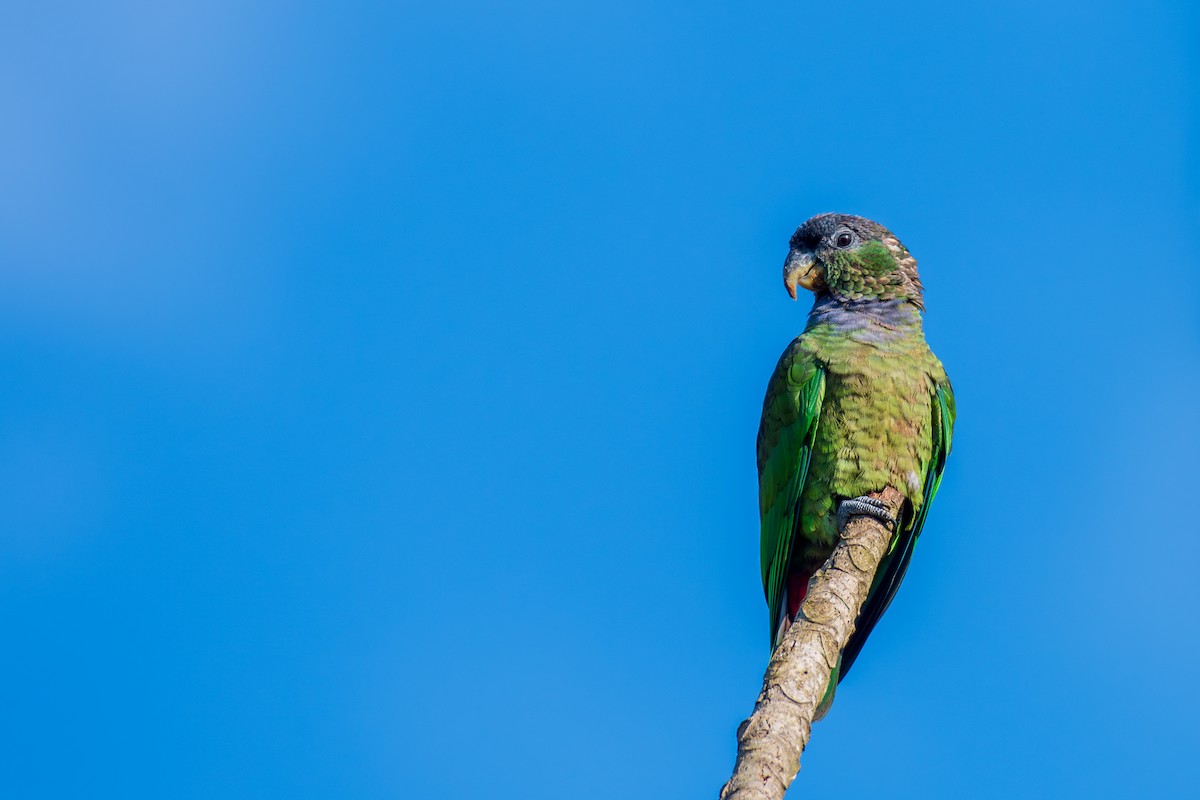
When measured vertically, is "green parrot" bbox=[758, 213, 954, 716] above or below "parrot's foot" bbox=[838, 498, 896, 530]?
above

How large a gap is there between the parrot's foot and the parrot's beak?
1.99 metres

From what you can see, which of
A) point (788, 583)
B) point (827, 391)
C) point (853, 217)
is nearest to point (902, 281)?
point (853, 217)

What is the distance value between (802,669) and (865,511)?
192 centimetres

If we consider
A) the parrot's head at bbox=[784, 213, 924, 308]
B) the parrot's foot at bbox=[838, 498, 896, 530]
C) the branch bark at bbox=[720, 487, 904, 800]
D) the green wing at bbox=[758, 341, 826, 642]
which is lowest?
the branch bark at bbox=[720, 487, 904, 800]

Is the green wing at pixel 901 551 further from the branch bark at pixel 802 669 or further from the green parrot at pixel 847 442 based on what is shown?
the branch bark at pixel 802 669

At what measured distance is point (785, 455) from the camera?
7.17 metres

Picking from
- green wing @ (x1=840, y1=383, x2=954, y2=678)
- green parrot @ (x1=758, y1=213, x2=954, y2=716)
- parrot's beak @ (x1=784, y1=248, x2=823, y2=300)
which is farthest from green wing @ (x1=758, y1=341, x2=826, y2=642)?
parrot's beak @ (x1=784, y1=248, x2=823, y2=300)

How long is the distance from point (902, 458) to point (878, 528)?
85 cm

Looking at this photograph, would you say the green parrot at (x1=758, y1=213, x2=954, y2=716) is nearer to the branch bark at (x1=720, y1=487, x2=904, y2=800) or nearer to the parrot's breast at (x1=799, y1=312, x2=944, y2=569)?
the parrot's breast at (x1=799, y1=312, x2=944, y2=569)

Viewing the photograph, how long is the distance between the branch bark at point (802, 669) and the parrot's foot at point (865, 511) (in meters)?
0.06

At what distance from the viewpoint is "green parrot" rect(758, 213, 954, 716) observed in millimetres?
6895

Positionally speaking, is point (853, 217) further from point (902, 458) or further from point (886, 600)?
point (886, 600)

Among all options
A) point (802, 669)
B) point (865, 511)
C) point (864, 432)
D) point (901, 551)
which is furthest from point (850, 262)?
point (802, 669)

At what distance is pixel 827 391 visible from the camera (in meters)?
7.07
